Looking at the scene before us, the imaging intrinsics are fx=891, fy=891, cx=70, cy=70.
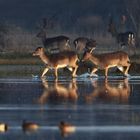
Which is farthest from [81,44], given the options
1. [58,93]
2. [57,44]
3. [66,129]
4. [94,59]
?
[66,129]

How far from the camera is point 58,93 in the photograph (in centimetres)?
2417

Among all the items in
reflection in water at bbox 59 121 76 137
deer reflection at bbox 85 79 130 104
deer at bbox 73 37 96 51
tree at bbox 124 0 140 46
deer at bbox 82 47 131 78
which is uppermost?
tree at bbox 124 0 140 46

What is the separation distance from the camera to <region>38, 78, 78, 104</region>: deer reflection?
22469 mm

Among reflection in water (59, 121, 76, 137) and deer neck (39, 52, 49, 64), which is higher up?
deer neck (39, 52, 49, 64)

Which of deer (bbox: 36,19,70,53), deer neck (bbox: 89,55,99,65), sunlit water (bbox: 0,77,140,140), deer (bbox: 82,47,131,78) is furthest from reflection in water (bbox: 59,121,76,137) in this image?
deer (bbox: 36,19,70,53)

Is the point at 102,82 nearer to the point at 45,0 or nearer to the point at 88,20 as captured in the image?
the point at 88,20

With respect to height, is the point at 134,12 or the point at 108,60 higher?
the point at 134,12

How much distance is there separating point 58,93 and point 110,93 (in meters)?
1.41

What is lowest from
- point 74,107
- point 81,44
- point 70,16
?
point 74,107

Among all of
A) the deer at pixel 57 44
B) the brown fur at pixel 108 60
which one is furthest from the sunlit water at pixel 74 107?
the deer at pixel 57 44

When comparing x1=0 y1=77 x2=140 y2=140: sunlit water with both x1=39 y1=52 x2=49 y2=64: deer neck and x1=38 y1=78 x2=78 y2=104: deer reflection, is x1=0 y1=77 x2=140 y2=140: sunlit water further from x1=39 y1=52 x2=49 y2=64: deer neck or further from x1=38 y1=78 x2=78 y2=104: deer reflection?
x1=39 y1=52 x2=49 y2=64: deer neck

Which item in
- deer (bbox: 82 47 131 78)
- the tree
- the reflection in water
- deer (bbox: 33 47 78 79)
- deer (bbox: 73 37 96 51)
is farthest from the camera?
the tree

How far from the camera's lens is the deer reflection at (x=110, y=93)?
2239 centimetres

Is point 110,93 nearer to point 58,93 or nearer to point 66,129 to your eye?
point 58,93
